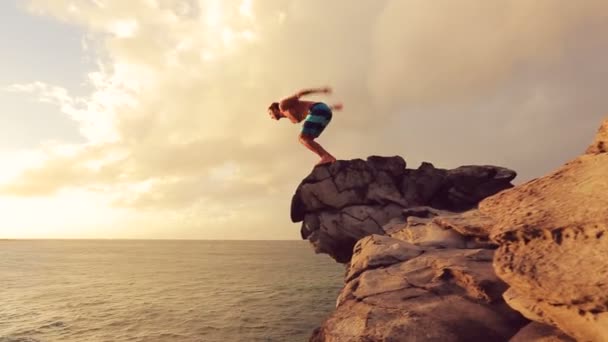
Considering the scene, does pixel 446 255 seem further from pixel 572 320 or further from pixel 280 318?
pixel 280 318

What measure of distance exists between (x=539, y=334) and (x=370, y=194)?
15.5 m

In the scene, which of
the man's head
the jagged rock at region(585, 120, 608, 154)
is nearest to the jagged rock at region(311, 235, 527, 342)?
the jagged rock at region(585, 120, 608, 154)

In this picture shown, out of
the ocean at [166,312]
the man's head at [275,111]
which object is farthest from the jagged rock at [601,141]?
the ocean at [166,312]

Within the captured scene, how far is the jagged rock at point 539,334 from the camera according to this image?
5.78 m

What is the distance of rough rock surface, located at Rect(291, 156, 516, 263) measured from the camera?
21.1 meters

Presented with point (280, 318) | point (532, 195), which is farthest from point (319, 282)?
point (532, 195)

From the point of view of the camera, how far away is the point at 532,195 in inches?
262

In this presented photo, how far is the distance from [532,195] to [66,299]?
155 ft

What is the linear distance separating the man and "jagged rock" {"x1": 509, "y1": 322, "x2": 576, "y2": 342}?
10.2 meters

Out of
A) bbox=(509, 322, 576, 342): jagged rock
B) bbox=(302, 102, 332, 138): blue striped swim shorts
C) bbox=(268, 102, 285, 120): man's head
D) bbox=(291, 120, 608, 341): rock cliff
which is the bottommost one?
bbox=(509, 322, 576, 342): jagged rock

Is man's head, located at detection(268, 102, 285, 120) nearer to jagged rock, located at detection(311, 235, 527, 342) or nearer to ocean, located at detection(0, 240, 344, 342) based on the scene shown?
jagged rock, located at detection(311, 235, 527, 342)

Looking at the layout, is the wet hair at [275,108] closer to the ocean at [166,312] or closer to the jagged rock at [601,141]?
the jagged rock at [601,141]

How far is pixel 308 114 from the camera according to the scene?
599 inches

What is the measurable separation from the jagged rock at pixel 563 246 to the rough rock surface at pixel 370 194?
1431 cm
